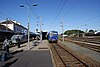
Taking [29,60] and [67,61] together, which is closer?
[29,60]

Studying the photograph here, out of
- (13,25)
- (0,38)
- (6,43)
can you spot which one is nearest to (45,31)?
(13,25)

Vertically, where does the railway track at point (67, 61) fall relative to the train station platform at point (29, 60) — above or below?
below

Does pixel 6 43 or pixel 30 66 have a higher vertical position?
pixel 6 43

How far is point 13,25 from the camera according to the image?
235ft

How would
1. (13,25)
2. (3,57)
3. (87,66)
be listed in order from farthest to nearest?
(13,25) < (3,57) < (87,66)

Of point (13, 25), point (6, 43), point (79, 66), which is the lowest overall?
point (79, 66)

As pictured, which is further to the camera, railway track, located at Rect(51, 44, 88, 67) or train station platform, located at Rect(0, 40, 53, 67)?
railway track, located at Rect(51, 44, 88, 67)

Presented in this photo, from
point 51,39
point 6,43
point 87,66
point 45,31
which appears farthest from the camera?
point 45,31

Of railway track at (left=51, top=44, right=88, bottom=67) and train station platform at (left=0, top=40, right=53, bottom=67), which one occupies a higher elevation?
train station platform at (left=0, top=40, right=53, bottom=67)

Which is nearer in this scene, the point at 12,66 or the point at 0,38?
the point at 12,66

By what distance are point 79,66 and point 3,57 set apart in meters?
5.81

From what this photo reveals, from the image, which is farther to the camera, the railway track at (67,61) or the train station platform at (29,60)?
the railway track at (67,61)

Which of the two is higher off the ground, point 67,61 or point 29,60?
point 29,60

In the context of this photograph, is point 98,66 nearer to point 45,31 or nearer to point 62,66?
point 62,66
